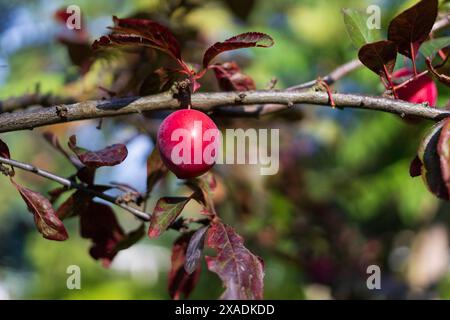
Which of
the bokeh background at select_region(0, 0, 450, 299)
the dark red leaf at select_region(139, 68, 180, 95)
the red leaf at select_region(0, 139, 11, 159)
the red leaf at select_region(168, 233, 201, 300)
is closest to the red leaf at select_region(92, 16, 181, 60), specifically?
the dark red leaf at select_region(139, 68, 180, 95)

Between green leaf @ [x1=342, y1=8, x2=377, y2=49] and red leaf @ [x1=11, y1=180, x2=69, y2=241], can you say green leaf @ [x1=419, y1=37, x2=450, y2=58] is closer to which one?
green leaf @ [x1=342, y1=8, x2=377, y2=49]

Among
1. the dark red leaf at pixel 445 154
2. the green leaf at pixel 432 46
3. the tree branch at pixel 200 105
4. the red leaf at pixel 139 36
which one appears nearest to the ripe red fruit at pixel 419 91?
the green leaf at pixel 432 46

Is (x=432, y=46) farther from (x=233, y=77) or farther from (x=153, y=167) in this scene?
(x=153, y=167)

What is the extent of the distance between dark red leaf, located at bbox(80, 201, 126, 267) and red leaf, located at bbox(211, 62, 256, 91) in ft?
0.95

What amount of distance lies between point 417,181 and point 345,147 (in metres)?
0.53

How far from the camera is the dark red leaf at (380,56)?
30.1 inches

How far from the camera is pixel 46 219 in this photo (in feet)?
2.56

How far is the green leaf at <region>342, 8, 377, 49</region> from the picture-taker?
873 millimetres

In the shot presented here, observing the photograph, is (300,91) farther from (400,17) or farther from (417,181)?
(417,181)

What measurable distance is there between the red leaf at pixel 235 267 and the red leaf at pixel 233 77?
10.0 inches

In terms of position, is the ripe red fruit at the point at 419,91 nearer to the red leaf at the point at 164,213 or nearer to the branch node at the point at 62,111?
the red leaf at the point at 164,213

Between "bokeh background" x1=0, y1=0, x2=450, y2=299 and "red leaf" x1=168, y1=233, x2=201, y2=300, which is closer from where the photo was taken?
"red leaf" x1=168, y1=233, x2=201, y2=300

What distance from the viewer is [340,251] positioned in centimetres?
216

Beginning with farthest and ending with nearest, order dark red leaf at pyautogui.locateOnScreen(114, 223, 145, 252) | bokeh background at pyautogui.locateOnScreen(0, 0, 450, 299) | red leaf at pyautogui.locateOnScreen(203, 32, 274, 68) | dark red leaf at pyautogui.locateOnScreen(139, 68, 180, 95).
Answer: bokeh background at pyautogui.locateOnScreen(0, 0, 450, 299) → dark red leaf at pyautogui.locateOnScreen(114, 223, 145, 252) → dark red leaf at pyautogui.locateOnScreen(139, 68, 180, 95) → red leaf at pyautogui.locateOnScreen(203, 32, 274, 68)
